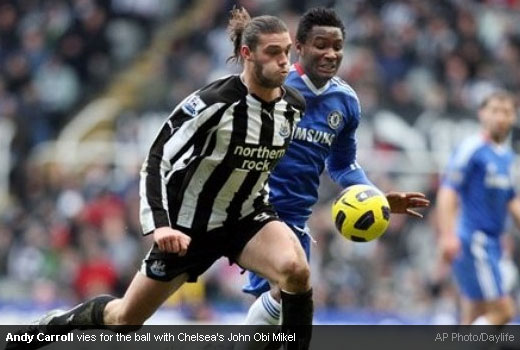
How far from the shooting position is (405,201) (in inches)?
316

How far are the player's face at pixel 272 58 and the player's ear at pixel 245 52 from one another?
0.07m

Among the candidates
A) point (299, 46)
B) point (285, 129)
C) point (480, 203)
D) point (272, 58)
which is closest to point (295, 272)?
point (285, 129)

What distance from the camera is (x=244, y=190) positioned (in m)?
7.25

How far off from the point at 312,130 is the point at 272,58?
2.87 ft

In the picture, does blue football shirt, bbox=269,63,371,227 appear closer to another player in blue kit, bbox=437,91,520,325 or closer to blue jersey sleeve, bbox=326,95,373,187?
blue jersey sleeve, bbox=326,95,373,187

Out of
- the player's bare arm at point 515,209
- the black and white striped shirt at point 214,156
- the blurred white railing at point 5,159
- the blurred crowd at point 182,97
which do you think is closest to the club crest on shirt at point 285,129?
the black and white striped shirt at point 214,156

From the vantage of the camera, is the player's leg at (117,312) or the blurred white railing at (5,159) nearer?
the player's leg at (117,312)

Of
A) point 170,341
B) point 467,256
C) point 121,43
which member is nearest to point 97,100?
point 121,43

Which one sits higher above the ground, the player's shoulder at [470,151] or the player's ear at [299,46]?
the player's shoulder at [470,151]

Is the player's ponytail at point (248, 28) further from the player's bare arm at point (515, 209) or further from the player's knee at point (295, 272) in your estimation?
the player's bare arm at point (515, 209)

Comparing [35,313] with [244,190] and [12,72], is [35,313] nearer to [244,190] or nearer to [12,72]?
[12,72]

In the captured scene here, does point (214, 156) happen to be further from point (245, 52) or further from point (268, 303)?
point (268, 303)

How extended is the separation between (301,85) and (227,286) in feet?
22.5

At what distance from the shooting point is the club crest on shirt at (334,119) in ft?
25.8
